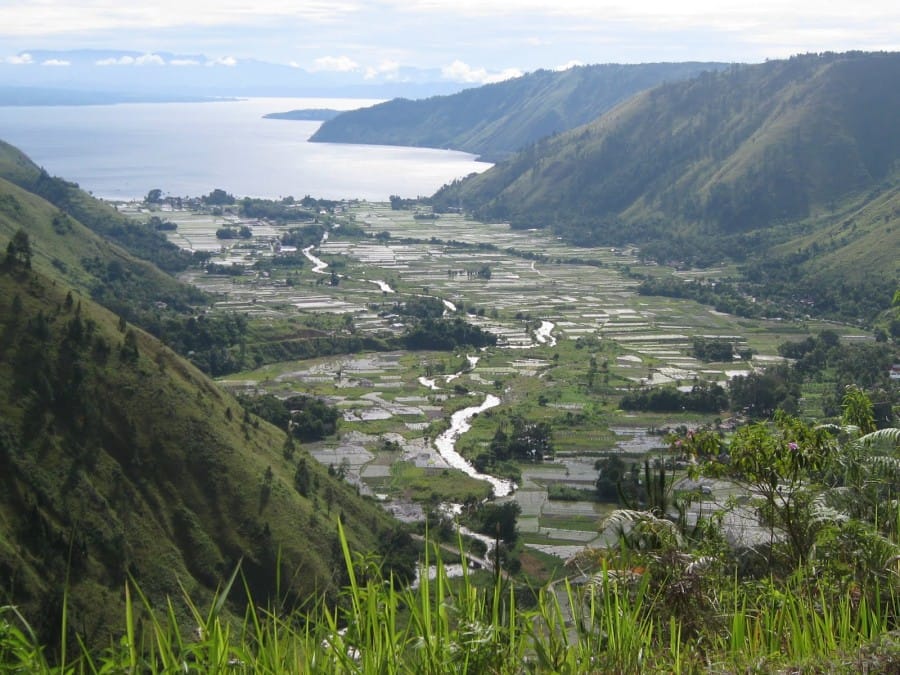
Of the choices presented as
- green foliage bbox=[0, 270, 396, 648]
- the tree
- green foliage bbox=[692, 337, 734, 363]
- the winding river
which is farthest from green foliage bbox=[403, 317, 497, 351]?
the tree

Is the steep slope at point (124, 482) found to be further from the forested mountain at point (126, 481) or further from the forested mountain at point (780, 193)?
the forested mountain at point (780, 193)

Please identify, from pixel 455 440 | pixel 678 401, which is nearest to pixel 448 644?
pixel 455 440

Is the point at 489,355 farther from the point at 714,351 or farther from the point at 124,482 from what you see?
the point at 124,482

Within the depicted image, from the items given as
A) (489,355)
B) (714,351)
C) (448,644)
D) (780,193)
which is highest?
(780,193)

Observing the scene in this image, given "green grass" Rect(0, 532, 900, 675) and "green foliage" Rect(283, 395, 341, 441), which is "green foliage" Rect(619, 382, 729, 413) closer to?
"green foliage" Rect(283, 395, 341, 441)

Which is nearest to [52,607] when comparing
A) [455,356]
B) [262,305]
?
[455,356]
